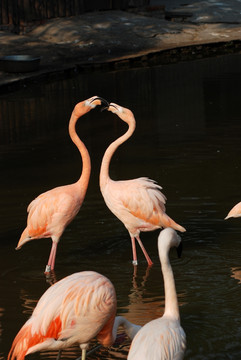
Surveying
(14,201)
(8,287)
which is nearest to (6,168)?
(14,201)

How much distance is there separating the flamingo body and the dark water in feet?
1.49

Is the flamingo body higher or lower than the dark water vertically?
higher

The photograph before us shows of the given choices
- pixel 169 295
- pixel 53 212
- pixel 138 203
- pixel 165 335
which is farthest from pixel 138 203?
pixel 165 335

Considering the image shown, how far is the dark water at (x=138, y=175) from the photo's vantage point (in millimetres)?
5398

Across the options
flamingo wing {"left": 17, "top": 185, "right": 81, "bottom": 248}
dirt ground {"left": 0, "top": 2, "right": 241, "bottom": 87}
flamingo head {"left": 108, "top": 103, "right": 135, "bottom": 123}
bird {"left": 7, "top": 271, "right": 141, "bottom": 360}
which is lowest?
dirt ground {"left": 0, "top": 2, "right": 241, "bottom": 87}

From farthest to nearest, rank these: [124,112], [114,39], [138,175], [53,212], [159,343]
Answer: [114,39] → [138,175] → [124,112] → [53,212] → [159,343]

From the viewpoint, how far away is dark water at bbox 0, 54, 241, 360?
17.7 ft

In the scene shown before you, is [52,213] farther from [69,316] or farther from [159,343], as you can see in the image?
[159,343]

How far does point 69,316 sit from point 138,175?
427cm

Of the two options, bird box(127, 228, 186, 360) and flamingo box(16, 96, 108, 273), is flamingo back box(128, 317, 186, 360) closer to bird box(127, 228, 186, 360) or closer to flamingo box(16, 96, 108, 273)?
bird box(127, 228, 186, 360)

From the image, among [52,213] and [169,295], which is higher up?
[169,295]

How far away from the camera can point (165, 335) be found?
4.00 meters

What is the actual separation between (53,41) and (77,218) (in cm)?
1096

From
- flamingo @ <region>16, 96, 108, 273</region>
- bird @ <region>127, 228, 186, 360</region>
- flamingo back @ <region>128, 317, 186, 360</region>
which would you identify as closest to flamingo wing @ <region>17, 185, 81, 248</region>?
flamingo @ <region>16, 96, 108, 273</region>
